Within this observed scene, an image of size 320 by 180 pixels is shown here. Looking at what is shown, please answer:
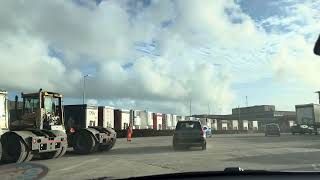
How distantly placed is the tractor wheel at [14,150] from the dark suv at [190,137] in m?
9.98

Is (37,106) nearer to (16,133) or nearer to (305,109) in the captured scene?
(16,133)

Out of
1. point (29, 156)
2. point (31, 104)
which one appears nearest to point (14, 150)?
point (29, 156)

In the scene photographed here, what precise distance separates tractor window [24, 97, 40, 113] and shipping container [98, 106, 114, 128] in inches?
1279

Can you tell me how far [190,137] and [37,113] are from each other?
8.48 m

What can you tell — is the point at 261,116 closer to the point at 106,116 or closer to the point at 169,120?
the point at 169,120

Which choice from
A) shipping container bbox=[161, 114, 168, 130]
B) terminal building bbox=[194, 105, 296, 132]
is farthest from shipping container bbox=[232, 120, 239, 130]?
shipping container bbox=[161, 114, 168, 130]

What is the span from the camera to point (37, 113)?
24109 millimetres

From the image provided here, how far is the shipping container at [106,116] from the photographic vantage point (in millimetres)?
58794

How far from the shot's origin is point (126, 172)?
15.5 m

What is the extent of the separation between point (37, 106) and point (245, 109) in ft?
550

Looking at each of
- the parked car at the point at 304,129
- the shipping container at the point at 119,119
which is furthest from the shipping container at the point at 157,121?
the parked car at the point at 304,129

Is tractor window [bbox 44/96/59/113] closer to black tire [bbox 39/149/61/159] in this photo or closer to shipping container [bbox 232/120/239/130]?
black tire [bbox 39/149/61/159]

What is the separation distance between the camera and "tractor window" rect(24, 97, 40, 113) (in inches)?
959

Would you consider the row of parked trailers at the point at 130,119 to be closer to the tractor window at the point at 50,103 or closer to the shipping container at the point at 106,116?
the shipping container at the point at 106,116
